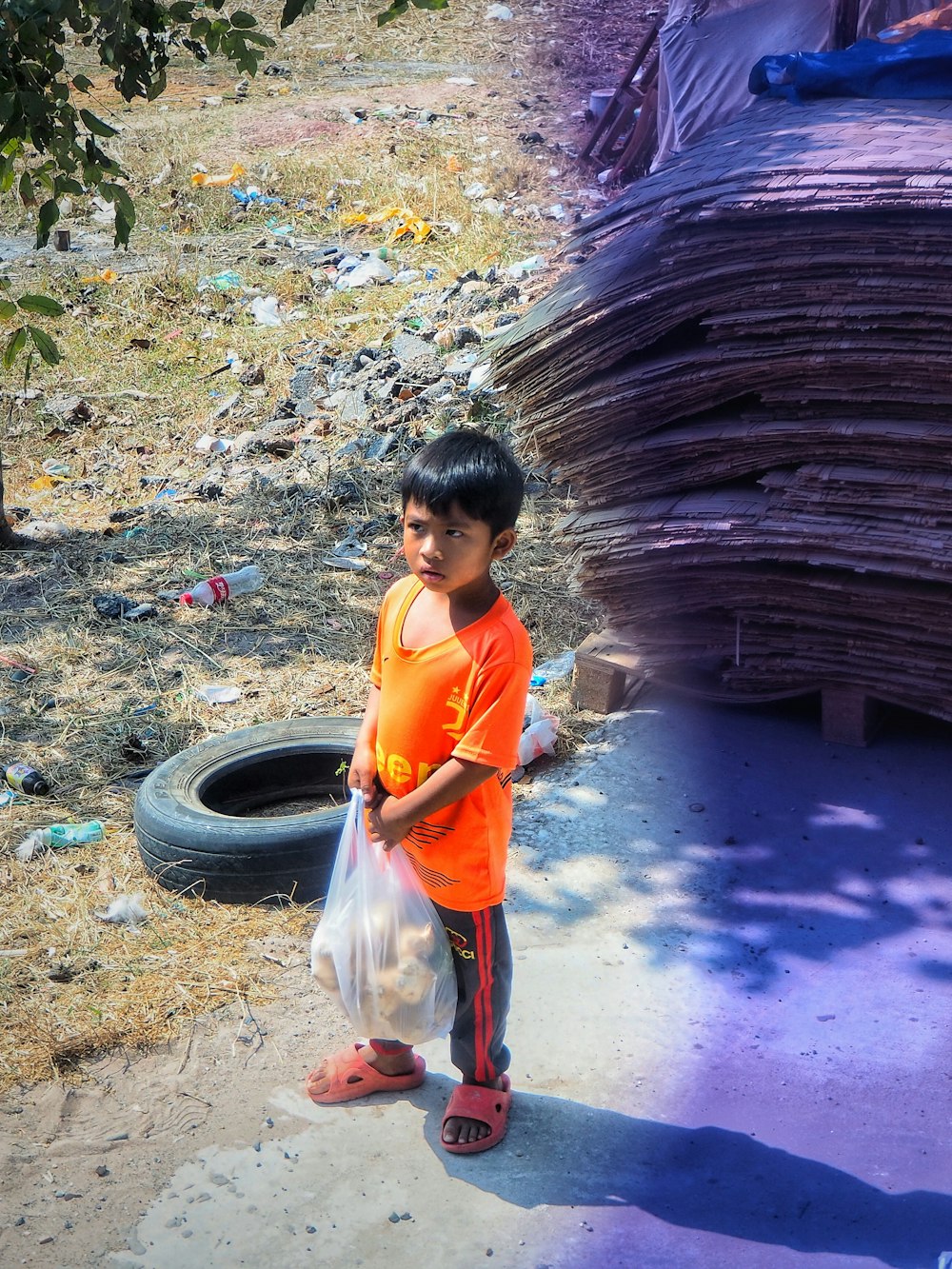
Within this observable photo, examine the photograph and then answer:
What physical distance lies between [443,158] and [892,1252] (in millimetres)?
10369

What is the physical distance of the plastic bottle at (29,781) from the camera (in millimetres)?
3926

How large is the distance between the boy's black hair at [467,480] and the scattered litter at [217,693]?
97.0 inches

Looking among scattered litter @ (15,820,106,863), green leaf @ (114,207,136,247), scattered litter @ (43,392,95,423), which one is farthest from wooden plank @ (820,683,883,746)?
scattered litter @ (43,392,95,423)

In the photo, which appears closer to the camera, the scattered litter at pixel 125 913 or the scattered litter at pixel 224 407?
the scattered litter at pixel 125 913

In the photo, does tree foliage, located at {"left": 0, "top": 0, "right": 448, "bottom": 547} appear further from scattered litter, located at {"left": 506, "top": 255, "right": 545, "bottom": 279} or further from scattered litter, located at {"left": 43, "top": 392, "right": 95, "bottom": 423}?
scattered litter, located at {"left": 506, "top": 255, "right": 545, "bottom": 279}

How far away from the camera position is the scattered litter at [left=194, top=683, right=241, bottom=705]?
453 centimetres

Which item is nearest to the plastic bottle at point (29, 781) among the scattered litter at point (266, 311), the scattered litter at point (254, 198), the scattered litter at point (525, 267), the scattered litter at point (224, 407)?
the scattered litter at point (224, 407)

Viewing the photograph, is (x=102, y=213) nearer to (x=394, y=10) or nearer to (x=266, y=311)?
(x=266, y=311)

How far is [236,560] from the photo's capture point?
5785mm

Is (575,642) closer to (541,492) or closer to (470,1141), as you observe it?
(541,492)

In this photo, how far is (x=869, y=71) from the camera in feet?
14.5

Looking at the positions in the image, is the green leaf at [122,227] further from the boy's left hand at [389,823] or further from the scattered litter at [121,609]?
the scattered litter at [121,609]

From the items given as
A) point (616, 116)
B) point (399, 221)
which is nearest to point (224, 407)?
point (399, 221)

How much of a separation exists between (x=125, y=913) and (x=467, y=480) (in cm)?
178
